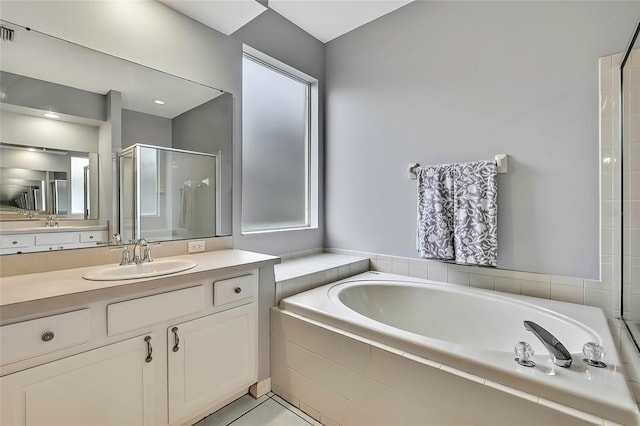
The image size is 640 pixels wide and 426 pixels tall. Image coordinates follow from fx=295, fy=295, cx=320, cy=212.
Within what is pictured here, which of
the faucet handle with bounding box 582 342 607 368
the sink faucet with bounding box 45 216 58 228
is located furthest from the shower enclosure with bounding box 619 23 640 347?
the sink faucet with bounding box 45 216 58 228

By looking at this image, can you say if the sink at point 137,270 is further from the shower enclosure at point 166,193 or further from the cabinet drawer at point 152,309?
the shower enclosure at point 166,193

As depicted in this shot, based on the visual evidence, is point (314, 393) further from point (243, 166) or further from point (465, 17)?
point (465, 17)

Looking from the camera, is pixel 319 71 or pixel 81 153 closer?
pixel 81 153

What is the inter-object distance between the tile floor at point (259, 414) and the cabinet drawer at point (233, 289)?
0.65 meters

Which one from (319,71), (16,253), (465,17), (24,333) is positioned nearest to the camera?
(24,333)

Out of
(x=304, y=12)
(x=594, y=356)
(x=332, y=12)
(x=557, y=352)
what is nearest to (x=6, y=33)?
(x=304, y=12)

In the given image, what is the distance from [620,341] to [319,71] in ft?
9.77

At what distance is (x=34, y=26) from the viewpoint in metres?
1.45

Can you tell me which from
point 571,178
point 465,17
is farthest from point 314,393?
point 465,17

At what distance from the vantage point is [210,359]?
1556 millimetres

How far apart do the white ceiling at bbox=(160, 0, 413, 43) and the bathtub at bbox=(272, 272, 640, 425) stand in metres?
1.88

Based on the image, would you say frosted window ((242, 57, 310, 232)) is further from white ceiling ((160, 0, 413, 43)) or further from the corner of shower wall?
the corner of shower wall

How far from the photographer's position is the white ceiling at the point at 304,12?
6.10 ft

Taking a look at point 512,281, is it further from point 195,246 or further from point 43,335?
point 43,335
